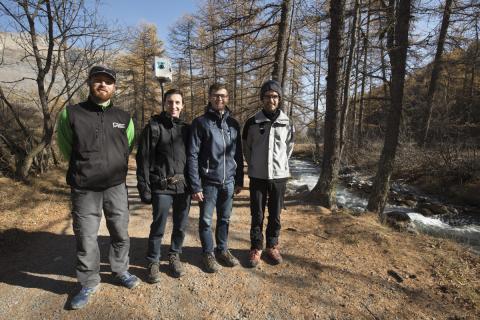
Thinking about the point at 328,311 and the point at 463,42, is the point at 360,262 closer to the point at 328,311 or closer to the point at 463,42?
the point at 328,311

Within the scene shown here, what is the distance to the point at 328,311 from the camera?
2973 millimetres

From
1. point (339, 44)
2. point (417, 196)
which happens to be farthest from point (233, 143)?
point (417, 196)

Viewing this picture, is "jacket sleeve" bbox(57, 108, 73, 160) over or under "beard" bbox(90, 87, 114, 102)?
under

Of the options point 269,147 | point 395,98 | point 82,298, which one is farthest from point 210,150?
point 395,98

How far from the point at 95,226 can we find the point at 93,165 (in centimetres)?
65

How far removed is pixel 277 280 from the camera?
3.49 m

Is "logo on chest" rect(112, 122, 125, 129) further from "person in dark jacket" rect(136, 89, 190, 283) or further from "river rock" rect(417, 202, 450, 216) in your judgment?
"river rock" rect(417, 202, 450, 216)

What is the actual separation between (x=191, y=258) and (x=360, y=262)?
2.20 m

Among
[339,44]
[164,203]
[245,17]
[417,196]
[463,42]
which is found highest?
[245,17]

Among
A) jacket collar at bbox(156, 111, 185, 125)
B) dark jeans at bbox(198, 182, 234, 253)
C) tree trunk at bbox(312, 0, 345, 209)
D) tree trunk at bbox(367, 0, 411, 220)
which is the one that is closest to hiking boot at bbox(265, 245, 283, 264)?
dark jeans at bbox(198, 182, 234, 253)

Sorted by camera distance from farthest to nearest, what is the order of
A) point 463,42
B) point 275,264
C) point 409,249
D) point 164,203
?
point 463,42
point 409,249
point 275,264
point 164,203

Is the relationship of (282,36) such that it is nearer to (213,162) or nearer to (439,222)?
(213,162)

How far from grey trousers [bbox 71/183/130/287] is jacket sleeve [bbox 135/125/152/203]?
250 millimetres

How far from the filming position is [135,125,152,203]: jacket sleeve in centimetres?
314
